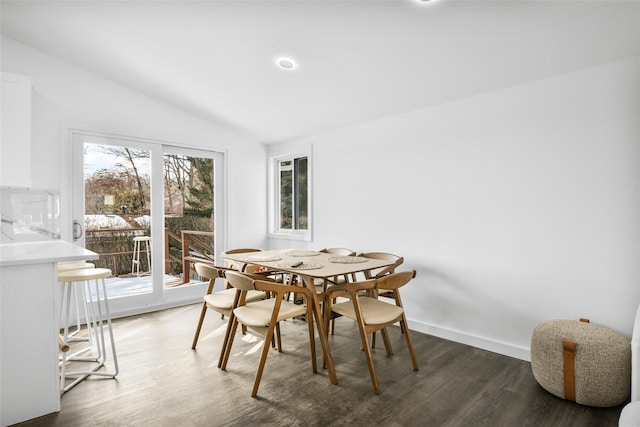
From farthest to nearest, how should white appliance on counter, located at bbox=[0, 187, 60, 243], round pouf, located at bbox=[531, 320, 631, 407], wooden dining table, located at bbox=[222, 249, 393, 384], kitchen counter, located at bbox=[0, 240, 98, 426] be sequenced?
white appliance on counter, located at bbox=[0, 187, 60, 243] < wooden dining table, located at bbox=[222, 249, 393, 384] < round pouf, located at bbox=[531, 320, 631, 407] < kitchen counter, located at bbox=[0, 240, 98, 426]

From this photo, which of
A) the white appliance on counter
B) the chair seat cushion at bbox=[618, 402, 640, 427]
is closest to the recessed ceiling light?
the white appliance on counter

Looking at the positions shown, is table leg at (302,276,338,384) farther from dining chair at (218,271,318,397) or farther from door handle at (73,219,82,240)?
door handle at (73,219,82,240)

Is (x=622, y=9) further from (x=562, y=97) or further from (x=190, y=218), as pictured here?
(x=190, y=218)

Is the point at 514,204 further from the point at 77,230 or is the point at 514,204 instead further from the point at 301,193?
the point at 77,230

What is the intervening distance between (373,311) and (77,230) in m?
3.22

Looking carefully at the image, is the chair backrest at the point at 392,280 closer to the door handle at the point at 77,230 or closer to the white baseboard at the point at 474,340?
the white baseboard at the point at 474,340

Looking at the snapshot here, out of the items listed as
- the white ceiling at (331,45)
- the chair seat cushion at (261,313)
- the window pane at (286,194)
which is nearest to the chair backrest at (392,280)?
the chair seat cushion at (261,313)

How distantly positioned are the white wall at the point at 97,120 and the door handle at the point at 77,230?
24 centimetres

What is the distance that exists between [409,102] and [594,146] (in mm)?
1553

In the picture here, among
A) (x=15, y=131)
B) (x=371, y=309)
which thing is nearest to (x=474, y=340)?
(x=371, y=309)

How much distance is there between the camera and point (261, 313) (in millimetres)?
2459

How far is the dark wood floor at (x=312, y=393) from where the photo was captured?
6.56ft

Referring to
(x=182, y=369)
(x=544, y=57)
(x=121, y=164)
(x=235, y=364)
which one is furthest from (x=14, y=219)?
(x=544, y=57)

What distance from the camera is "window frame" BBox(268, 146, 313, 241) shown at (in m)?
4.73
